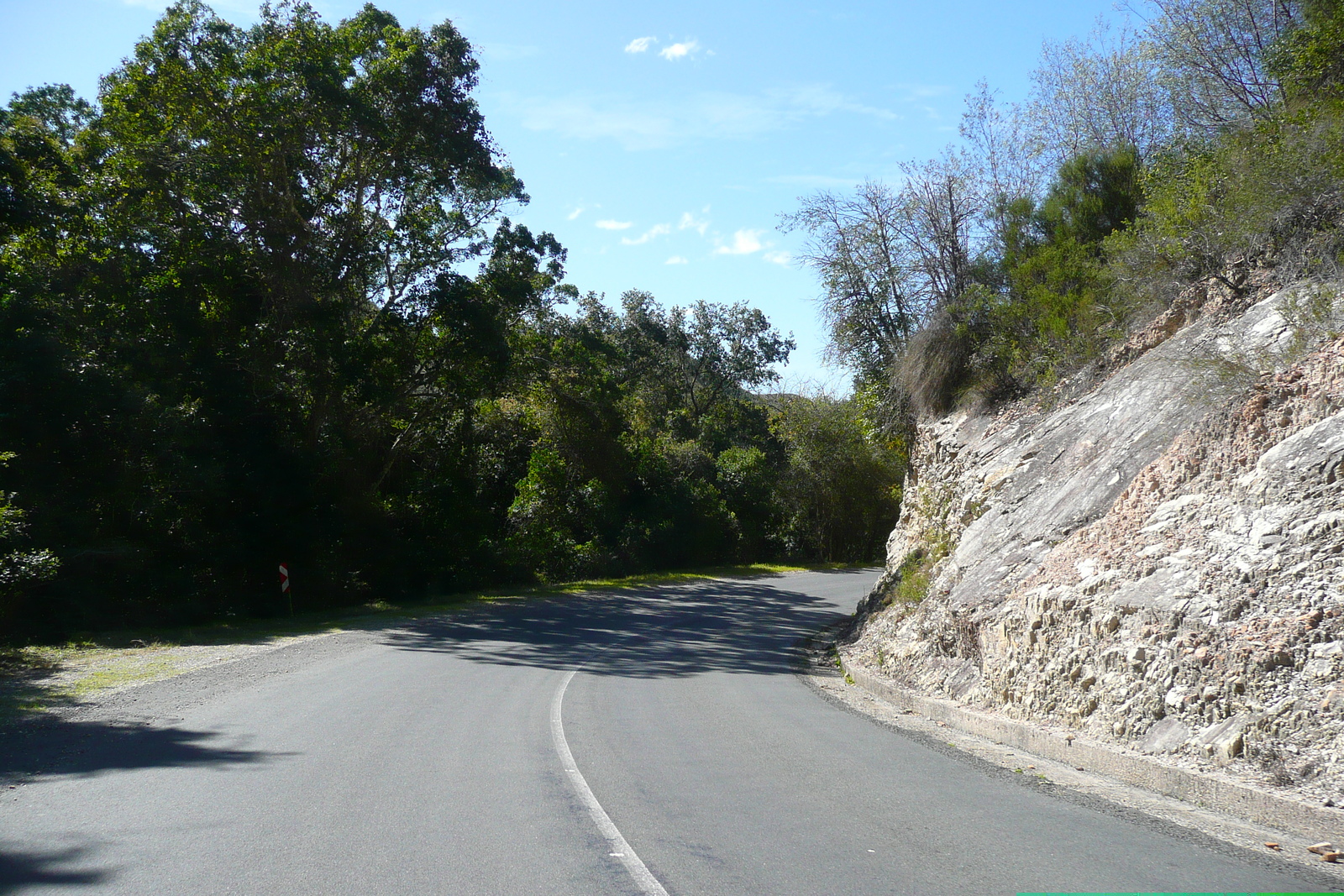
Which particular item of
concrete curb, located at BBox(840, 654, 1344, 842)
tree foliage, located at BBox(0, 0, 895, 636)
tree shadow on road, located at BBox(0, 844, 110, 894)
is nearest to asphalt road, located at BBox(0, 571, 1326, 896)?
tree shadow on road, located at BBox(0, 844, 110, 894)

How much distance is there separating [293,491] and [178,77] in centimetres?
1036

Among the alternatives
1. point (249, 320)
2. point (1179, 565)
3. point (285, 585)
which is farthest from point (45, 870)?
point (249, 320)

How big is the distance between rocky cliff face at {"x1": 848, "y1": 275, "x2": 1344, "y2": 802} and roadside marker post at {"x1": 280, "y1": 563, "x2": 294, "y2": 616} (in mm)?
14834

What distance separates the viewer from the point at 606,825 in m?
5.68

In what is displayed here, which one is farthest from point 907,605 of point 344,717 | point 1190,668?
point 344,717

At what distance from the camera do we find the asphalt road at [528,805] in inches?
186

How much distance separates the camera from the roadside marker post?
21688 millimetres

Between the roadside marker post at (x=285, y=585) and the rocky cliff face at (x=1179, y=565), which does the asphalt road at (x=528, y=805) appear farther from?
the roadside marker post at (x=285, y=585)

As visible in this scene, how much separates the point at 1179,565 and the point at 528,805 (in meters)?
5.75

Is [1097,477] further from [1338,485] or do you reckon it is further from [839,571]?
[839,571]

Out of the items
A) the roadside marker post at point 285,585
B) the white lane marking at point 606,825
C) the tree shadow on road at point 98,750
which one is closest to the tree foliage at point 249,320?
the roadside marker post at point 285,585

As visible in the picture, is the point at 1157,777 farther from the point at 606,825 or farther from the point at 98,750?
the point at 98,750

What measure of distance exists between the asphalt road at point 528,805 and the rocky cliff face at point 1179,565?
117cm

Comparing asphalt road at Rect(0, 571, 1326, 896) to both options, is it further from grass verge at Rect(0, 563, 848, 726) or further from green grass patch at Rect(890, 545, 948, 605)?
green grass patch at Rect(890, 545, 948, 605)
